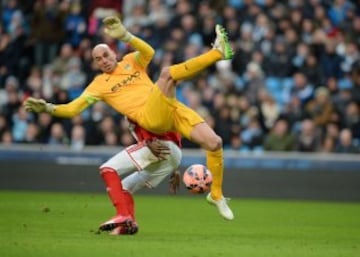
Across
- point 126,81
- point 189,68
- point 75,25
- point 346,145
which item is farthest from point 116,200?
point 75,25

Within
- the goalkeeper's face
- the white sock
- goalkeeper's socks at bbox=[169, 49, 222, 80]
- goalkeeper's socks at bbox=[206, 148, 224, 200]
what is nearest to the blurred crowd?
the goalkeeper's face

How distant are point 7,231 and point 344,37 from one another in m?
12.5

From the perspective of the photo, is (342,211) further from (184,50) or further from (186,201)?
(184,50)

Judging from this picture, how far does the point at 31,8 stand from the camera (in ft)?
81.4

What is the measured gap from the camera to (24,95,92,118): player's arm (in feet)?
41.1

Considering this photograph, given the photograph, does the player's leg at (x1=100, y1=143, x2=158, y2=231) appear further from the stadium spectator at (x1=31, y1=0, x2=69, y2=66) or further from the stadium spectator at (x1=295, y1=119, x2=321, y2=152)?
the stadium spectator at (x1=31, y1=0, x2=69, y2=66)

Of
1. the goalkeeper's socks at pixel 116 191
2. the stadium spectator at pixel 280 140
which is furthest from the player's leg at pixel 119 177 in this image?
the stadium spectator at pixel 280 140

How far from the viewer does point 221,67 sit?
73.7 ft

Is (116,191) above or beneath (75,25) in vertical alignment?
beneath

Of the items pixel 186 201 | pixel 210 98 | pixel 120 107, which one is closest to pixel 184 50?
pixel 210 98

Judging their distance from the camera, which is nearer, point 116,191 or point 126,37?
point 116,191

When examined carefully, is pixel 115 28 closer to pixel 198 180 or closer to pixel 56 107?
pixel 56 107

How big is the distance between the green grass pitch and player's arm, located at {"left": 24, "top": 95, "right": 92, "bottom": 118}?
4.56 feet

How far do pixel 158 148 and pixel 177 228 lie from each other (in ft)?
4.63
